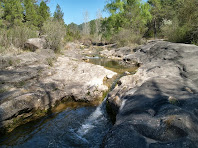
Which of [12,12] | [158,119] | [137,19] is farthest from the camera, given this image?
[137,19]

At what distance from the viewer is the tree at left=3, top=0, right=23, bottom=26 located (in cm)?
2078

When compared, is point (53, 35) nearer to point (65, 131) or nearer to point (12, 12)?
point (65, 131)

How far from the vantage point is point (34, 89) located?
469 cm

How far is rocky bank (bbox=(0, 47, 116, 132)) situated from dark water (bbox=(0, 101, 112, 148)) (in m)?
0.39

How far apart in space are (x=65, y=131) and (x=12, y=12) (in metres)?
24.8

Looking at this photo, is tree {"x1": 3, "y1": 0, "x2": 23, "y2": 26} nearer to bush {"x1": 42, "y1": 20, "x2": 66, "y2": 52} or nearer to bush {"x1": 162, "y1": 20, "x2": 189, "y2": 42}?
bush {"x1": 42, "y1": 20, "x2": 66, "y2": 52}

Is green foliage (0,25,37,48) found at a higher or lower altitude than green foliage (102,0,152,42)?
lower

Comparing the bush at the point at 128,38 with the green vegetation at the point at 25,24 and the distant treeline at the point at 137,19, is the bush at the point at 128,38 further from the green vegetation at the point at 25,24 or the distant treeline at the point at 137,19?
the green vegetation at the point at 25,24

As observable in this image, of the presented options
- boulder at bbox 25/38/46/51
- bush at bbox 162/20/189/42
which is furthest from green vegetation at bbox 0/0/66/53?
bush at bbox 162/20/189/42

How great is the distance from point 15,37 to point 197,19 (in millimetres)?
14320

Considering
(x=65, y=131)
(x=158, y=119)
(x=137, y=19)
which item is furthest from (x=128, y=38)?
(x=158, y=119)

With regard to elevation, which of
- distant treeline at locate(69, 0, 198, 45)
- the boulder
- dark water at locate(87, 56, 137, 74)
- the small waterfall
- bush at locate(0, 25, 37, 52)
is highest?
distant treeline at locate(69, 0, 198, 45)

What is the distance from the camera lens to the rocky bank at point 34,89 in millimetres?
3717

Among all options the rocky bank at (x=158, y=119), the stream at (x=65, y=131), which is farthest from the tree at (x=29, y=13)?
the rocky bank at (x=158, y=119)
